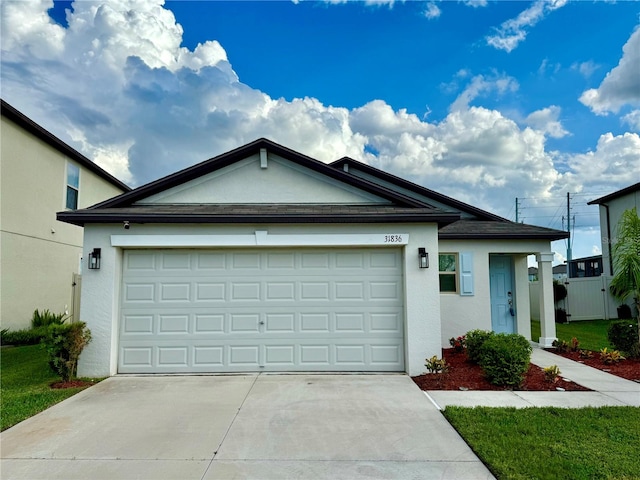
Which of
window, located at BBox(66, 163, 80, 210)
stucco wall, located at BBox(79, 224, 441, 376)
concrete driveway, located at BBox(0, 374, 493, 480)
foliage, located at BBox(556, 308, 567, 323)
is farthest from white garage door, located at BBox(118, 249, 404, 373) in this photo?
foliage, located at BBox(556, 308, 567, 323)

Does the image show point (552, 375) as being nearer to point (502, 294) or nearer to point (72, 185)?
point (502, 294)

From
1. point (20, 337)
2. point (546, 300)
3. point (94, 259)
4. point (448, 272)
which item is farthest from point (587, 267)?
point (20, 337)

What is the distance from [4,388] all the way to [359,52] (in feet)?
40.9

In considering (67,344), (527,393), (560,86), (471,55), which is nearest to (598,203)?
(560,86)

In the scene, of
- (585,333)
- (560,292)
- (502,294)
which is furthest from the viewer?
(560,292)

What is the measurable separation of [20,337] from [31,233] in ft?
10.7

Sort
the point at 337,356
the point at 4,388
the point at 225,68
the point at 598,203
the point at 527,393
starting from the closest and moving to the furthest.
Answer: the point at 527,393 → the point at 4,388 → the point at 337,356 → the point at 225,68 → the point at 598,203

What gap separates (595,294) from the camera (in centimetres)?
1659

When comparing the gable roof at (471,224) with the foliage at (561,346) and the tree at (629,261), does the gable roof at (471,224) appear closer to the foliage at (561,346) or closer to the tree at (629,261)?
the tree at (629,261)

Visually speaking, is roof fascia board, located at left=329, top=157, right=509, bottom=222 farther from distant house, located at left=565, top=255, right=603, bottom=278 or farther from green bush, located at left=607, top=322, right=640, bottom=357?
distant house, located at left=565, top=255, right=603, bottom=278

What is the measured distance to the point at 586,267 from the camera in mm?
25641

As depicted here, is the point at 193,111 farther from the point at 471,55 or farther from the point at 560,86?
the point at 560,86

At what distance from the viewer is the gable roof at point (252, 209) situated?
24.2 feet

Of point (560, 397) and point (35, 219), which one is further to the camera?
point (35, 219)
